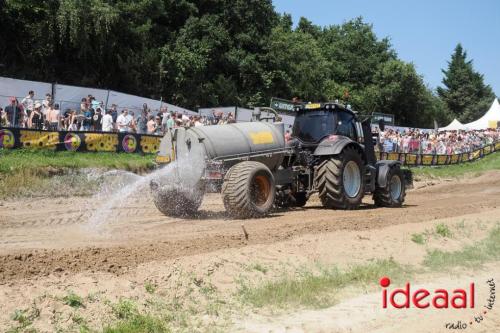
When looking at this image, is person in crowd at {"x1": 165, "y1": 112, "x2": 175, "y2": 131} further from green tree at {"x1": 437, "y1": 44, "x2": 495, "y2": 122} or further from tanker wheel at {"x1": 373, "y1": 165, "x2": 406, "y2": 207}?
green tree at {"x1": 437, "y1": 44, "x2": 495, "y2": 122}

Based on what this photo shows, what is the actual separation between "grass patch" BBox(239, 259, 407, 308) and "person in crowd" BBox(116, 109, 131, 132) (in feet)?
39.8

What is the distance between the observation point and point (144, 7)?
31.4 m

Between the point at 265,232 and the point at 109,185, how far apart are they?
7.36 m

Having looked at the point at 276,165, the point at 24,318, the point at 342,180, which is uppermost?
the point at 276,165

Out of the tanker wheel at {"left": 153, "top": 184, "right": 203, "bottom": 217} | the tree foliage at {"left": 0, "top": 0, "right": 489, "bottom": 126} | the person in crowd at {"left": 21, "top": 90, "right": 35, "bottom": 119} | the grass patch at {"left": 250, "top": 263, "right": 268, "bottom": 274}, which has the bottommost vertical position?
the grass patch at {"left": 250, "top": 263, "right": 268, "bottom": 274}

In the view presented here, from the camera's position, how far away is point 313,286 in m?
7.37

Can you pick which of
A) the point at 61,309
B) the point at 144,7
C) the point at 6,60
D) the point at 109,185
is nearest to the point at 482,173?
the point at 144,7

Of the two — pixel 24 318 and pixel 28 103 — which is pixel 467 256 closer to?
pixel 24 318

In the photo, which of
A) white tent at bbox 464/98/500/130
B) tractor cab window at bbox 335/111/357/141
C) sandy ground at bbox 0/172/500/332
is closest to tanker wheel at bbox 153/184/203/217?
sandy ground at bbox 0/172/500/332

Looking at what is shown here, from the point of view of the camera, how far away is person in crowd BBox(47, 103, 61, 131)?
17453 mm

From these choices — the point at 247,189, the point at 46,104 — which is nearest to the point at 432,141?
the point at 46,104

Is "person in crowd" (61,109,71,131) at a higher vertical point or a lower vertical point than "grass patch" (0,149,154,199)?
higher

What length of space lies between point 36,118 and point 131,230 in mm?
8181

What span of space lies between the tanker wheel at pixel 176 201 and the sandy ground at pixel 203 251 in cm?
26
